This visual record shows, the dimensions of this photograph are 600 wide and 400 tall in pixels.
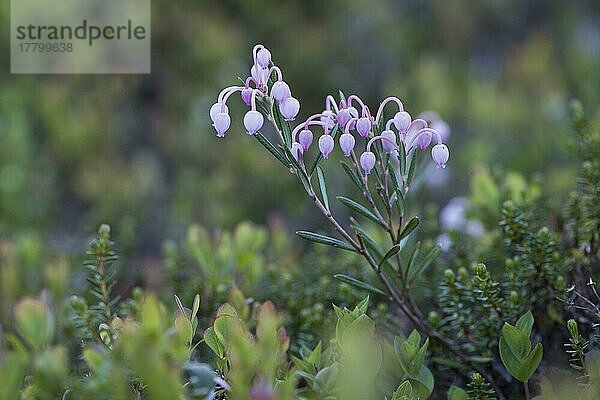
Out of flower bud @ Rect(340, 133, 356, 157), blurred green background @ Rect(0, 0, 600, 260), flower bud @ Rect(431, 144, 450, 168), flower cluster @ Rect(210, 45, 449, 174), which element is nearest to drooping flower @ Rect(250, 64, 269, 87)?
flower cluster @ Rect(210, 45, 449, 174)

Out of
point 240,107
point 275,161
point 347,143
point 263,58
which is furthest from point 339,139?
point 240,107

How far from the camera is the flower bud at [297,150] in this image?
2.80 feet

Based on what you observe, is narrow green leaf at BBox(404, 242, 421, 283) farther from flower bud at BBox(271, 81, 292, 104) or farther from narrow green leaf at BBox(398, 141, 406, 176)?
flower bud at BBox(271, 81, 292, 104)

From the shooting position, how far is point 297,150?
0.86 m

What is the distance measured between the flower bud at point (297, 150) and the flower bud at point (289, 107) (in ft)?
0.11

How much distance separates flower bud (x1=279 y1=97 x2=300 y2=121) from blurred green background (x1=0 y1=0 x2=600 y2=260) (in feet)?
3.06

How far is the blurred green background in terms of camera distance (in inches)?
85.0

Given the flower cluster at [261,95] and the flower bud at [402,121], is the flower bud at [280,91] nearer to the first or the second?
the flower cluster at [261,95]

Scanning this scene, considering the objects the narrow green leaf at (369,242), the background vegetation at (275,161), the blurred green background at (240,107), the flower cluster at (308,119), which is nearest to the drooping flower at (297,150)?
the flower cluster at (308,119)

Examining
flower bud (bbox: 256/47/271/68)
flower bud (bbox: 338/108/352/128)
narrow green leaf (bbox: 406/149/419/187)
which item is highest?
flower bud (bbox: 256/47/271/68)

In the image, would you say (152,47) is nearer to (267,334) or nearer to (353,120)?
(353,120)

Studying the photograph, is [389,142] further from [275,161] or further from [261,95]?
[275,161]

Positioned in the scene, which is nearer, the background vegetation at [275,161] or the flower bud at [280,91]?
the flower bud at [280,91]

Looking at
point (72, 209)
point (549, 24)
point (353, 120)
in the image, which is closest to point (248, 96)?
point (353, 120)
